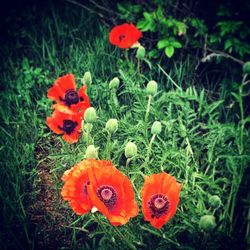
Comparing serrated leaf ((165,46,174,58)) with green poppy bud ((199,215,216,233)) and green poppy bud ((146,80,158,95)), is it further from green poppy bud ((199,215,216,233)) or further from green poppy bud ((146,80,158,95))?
green poppy bud ((199,215,216,233))

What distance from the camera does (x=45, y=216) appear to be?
5.98 ft

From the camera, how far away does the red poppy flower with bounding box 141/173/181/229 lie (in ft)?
4.35

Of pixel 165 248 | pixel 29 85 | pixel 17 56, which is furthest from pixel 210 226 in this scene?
pixel 17 56

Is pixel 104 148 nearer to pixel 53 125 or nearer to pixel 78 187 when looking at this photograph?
pixel 53 125

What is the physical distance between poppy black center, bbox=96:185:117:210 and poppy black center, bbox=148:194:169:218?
131 millimetres

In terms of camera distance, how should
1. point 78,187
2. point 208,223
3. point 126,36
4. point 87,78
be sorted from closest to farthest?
point 208,223 < point 78,187 < point 87,78 < point 126,36

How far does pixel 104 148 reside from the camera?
189cm

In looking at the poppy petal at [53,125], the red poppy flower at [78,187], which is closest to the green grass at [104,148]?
the poppy petal at [53,125]

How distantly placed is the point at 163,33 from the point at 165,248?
1400 millimetres

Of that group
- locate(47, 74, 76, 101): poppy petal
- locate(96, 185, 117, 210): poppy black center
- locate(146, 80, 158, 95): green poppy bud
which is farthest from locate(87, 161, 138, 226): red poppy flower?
locate(47, 74, 76, 101): poppy petal

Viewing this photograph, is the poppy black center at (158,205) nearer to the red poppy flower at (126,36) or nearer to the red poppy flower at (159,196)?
the red poppy flower at (159,196)

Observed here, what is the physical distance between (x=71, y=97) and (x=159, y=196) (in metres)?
0.69

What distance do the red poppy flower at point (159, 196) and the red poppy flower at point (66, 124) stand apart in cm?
55

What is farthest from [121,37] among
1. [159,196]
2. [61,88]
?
[159,196]
